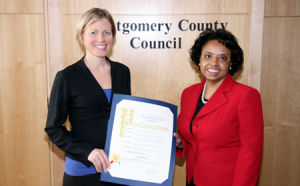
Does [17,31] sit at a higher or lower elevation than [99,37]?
higher

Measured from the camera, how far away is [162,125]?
5.00 ft

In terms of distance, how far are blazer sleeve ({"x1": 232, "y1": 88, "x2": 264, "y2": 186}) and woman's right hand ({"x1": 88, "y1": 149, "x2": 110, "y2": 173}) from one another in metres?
0.89

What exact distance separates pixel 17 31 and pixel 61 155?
1524 millimetres

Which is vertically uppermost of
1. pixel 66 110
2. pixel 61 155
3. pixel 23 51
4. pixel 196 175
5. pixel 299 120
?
pixel 23 51

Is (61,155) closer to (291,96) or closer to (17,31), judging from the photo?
(17,31)

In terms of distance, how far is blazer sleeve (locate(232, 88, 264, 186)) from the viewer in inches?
55.0

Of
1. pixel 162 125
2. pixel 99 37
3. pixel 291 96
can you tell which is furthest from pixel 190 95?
pixel 291 96

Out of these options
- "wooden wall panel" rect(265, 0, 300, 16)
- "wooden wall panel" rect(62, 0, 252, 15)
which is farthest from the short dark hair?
"wooden wall panel" rect(265, 0, 300, 16)

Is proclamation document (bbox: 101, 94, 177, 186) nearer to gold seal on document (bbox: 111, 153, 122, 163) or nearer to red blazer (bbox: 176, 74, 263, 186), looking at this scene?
gold seal on document (bbox: 111, 153, 122, 163)

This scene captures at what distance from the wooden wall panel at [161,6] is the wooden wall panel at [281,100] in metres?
0.44

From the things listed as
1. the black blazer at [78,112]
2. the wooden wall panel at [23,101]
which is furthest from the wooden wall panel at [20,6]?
the black blazer at [78,112]

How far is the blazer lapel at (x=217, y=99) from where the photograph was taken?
150cm

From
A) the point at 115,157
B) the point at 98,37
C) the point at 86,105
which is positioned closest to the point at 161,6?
the point at 98,37

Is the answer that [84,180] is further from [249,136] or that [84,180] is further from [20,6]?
[20,6]
